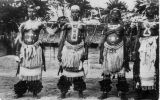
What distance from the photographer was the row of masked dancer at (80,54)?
7176 millimetres

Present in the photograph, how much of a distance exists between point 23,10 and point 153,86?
34.3 feet

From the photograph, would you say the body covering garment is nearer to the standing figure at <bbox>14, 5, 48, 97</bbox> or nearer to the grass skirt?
the grass skirt

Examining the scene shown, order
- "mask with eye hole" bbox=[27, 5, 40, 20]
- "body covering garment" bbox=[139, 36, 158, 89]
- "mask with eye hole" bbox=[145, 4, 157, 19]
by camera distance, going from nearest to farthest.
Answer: "body covering garment" bbox=[139, 36, 158, 89], "mask with eye hole" bbox=[27, 5, 40, 20], "mask with eye hole" bbox=[145, 4, 157, 19]

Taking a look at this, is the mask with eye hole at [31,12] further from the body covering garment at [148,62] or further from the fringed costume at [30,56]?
the body covering garment at [148,62]

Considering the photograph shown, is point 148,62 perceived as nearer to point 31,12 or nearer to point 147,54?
point 147,54

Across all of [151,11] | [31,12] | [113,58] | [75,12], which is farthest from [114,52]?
[31,12]

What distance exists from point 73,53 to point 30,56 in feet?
3.19

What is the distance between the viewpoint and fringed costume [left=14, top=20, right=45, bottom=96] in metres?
7.32

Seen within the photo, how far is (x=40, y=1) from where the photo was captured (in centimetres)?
1579

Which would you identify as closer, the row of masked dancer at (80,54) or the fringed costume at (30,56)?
the row of masked dancer at (80,54)

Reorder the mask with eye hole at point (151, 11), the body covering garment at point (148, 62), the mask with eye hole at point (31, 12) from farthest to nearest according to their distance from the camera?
the mask with eye hole at point (151, 11) < the mask with eye hole at point (31, 12) < the body covering garment at point (148, 62)

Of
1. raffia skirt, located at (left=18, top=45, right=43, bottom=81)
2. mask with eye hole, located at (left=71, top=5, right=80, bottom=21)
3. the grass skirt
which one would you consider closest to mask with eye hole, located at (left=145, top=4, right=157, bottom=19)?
the grass skirt

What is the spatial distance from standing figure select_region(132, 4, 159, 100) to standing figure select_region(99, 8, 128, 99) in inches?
13.1

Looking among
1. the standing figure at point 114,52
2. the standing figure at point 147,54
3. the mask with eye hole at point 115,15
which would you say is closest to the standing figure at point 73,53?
the standing figure at point 114,52
